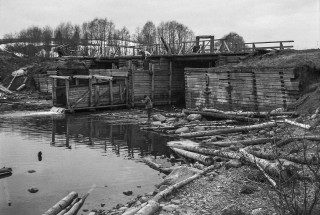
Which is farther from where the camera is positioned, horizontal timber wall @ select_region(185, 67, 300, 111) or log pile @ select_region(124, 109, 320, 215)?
horizontal timber wall @ select_region(185, 67, 300, 111)

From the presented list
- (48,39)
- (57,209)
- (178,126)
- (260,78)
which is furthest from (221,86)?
(48,39)

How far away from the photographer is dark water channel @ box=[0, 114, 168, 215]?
11853 millimetres

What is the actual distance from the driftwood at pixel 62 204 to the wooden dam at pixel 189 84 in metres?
15.2

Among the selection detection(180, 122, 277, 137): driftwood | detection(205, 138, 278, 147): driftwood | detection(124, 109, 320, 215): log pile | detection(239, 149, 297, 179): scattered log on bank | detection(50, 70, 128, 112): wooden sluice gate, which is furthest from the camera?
detection(50, 70, 128, 112): wooden sluice gate

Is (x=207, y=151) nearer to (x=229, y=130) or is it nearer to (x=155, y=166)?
(x=155, y=166)

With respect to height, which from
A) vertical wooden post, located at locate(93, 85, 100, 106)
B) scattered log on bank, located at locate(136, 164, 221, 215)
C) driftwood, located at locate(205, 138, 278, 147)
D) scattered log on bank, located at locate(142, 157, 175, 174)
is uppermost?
vertical wooden post, located at locate(93, 85, 100, 106)

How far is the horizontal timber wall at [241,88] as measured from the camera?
22922 mm

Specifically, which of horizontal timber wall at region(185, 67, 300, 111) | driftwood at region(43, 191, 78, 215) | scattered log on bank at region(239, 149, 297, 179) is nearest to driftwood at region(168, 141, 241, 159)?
scattered log on bank at region(239, 149, 297, 179)

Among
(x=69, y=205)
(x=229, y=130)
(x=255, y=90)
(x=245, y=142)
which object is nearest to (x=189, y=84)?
(x=255, y=90)

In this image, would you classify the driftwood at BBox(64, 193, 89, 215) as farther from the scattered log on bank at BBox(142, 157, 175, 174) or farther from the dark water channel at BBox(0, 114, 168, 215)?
the scattered log on bank at BBox(142, 157, 175, 174)

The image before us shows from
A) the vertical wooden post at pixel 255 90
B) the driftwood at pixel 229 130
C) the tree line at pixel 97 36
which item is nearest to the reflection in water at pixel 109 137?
the driftwood at pixel 229 130

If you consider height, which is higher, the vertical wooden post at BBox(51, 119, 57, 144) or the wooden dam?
the wooden dam

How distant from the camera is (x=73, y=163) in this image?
15805 millimetres

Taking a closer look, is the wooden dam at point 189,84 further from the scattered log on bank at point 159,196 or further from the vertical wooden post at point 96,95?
the scattered log on bank at point 159,196
